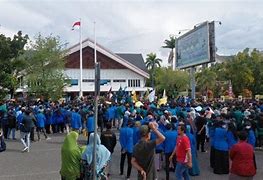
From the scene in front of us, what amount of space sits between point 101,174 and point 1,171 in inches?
230

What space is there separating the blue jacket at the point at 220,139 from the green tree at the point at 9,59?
2020 cm

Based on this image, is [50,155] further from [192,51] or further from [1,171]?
[192,51]

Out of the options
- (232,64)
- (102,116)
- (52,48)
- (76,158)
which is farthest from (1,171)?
(232,64)

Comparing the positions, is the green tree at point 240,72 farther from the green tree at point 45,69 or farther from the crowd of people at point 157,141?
the crowd of people at point 157,141

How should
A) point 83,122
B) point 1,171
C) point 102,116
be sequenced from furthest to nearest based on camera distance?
point 102,116, point 83,122, point 1,171

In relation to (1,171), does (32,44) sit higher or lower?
higher

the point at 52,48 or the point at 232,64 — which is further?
the point at 232,64

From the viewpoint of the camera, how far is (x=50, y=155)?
13.8m

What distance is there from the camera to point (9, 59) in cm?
2809

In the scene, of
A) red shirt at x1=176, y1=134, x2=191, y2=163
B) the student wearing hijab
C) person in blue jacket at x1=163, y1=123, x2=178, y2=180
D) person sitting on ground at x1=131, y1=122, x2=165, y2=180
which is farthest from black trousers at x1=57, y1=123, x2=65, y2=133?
person sitting on ground at x1=131, y1=122, x2=165, y2=180

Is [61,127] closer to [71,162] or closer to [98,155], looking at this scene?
[71,162]

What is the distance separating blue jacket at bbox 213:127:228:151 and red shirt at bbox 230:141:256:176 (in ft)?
11.0

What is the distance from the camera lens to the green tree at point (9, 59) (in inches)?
1083

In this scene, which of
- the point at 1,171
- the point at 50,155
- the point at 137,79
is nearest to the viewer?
the point at 1,171
